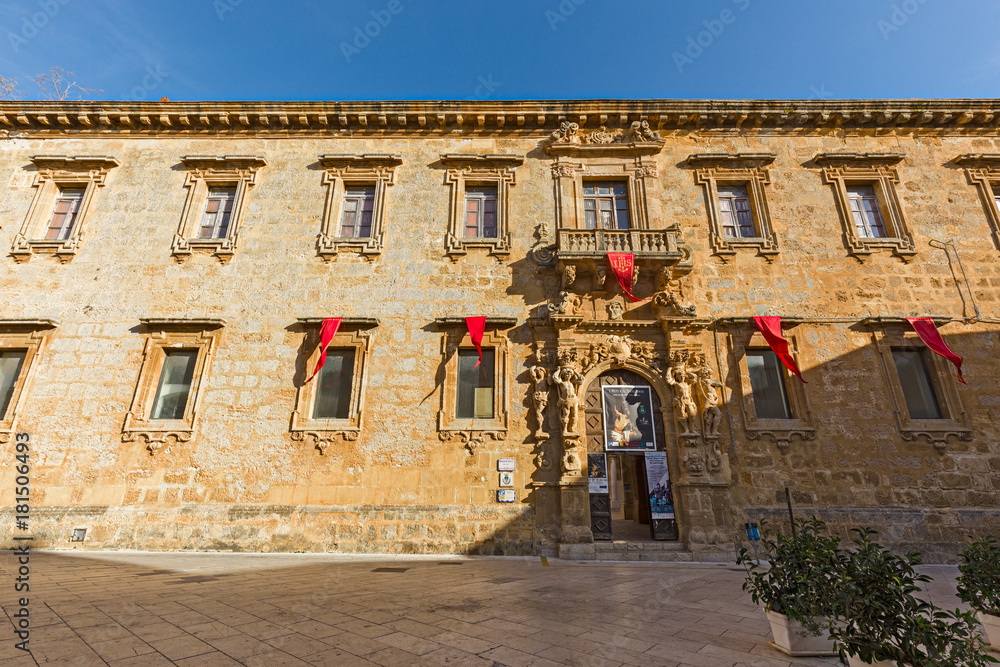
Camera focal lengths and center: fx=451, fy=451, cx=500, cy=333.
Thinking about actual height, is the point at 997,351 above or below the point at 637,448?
above

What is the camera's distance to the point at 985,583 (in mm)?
4027

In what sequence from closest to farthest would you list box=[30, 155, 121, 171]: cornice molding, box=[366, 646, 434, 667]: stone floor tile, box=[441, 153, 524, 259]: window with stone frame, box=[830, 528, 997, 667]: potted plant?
1. box=[830, 528, 997, 667]: potted plant
2. box=[366, 646, 434, 667]: stone floor tile
3. box=[441, 153, 524, 259]: window with stone frame
4. box=[30, 155, 121, 171]: cornice molding

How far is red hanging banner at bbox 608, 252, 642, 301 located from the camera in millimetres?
11461

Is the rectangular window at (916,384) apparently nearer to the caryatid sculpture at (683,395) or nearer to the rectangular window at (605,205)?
the caryatid sculpture at (683,395)

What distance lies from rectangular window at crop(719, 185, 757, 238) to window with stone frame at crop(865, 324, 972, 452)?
150 inches

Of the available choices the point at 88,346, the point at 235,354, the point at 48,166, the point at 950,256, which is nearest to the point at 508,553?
the point at 235,354

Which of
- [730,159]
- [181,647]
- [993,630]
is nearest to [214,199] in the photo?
[181,647]

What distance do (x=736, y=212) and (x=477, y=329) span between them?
8361 millimetres

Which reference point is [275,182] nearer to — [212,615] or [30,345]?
[30,345]

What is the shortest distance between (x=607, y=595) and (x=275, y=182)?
1350cm

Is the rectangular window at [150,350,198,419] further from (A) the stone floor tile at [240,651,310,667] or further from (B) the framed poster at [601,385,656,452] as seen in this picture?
(B) the framed poster at [601,385,656,452]

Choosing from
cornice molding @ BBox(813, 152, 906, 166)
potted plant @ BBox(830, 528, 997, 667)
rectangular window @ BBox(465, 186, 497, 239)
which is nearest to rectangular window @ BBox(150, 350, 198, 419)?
rectangular window @ BBox(465, 186, 497, 239)

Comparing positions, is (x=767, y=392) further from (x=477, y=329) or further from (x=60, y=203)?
(x=60, y=203)

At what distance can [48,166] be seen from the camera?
44.1ft
